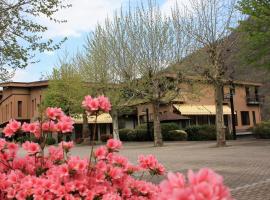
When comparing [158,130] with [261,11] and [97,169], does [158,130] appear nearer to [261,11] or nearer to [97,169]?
[261,11]

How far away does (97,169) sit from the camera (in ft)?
11.2

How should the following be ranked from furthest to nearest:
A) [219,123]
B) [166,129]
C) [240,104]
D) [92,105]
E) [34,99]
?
[34,99], [240,104], [166,129], [219,123], [92,105]

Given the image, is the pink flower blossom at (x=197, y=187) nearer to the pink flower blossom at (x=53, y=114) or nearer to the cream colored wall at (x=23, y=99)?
the pink flower blossom at (x=53, y=114)

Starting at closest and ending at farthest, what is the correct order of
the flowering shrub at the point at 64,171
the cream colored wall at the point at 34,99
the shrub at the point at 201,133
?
1. the flowering shrub at the point at 64,171
2. the shrub at the point at 201,133
3. the cream colored wall at the point at 34,99

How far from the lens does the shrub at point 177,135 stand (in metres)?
34.8

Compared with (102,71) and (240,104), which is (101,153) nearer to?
(102,71)

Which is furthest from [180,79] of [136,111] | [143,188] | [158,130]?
[143,188]

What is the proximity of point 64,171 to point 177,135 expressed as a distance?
106 ft

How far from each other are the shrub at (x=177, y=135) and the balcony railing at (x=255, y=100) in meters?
16.7

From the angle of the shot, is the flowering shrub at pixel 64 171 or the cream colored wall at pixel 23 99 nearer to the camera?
the flowering shrub at pixel 64 171

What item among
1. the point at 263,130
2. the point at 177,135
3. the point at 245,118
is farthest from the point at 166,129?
the point at 245,118

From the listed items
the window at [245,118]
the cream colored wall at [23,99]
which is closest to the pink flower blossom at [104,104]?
the window at [245,118]

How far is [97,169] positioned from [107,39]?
25889 millimetres

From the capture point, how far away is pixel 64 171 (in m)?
3.11
